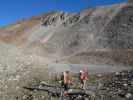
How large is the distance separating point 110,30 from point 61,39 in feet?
33.9

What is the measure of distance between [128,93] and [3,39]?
54.4 meters

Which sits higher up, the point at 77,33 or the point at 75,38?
the point at 77,33

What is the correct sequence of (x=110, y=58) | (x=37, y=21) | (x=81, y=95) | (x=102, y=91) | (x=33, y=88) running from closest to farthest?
(x=81, y=95)
(x=102, y=91)
(x=33, y=88)
(x=110, y=58)
(x=37, y=21)

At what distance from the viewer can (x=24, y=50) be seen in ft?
189

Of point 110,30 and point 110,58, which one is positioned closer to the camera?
point 110,58

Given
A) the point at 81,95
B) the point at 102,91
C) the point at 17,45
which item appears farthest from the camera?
the point at 17,45

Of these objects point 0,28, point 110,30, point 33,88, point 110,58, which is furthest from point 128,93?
point 0,28

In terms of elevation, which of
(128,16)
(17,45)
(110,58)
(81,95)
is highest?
(128,16)

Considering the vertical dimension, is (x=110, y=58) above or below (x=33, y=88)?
above

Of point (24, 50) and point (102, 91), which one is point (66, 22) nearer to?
point (24, 50)

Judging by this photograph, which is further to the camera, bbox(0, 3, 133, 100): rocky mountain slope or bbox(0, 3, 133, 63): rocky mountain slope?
bbox(0, 3, 133, 63): rocky mountain slope

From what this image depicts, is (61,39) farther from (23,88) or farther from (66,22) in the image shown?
(23,88)

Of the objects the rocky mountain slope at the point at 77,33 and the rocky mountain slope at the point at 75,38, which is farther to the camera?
the rocky mountain slope at the point at 77,33

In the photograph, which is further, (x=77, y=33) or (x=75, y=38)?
(x=77, y=33)
